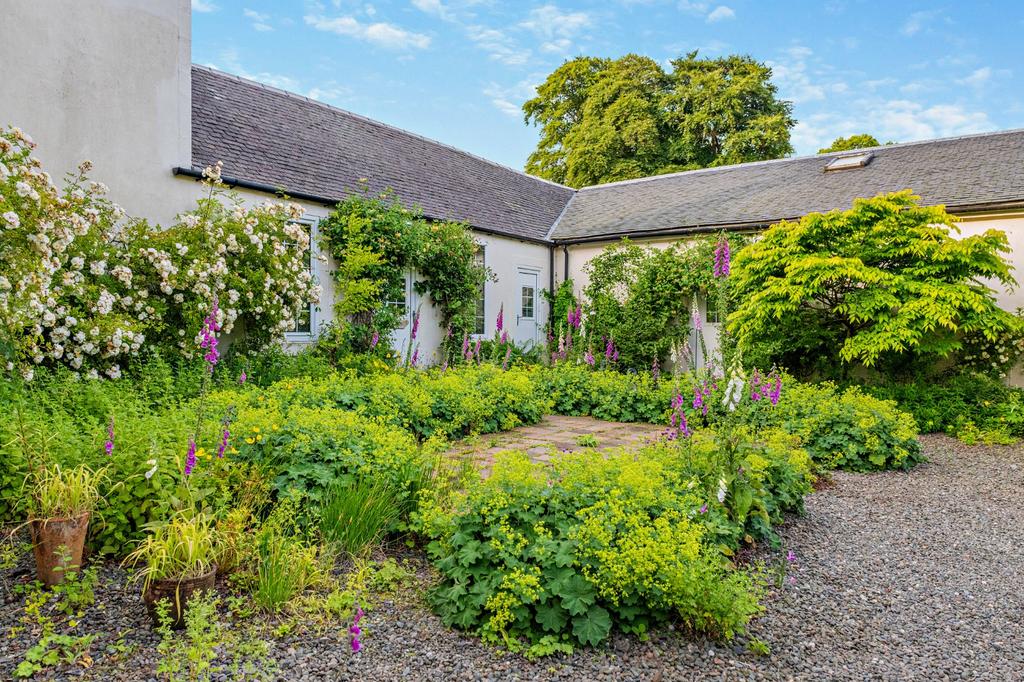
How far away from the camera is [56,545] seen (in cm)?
293

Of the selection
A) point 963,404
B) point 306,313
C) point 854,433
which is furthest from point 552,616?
point 963,404

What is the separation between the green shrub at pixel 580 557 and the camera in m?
2.72

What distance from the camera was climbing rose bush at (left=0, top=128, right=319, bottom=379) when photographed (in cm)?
507

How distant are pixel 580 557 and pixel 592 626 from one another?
298mm

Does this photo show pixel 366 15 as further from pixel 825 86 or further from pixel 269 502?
pixel 825 86

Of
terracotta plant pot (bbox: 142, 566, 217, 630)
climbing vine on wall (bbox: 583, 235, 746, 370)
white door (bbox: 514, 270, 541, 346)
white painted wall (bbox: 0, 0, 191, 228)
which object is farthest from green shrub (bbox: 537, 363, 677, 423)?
terracotta plant pot (bbox: 142, 566, 217, 630)

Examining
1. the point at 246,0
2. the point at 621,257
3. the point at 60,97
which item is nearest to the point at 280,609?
the point at 60,97

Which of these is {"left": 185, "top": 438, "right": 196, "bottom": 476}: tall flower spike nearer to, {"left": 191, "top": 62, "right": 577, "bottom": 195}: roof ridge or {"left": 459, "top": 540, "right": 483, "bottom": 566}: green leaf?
{"left": 459, "top": 540, "right": 483, "bottom": 566}: green leaf

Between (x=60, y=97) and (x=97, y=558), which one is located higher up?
(x=60, y=97)

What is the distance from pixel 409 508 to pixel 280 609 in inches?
44.3

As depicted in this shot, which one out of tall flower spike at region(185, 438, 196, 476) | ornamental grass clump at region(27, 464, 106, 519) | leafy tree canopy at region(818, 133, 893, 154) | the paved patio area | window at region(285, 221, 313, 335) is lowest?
the paved patio area

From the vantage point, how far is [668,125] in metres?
24.3

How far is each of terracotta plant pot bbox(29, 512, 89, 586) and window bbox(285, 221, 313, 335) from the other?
18.7 feet

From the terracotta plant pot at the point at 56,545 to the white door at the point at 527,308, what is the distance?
426 inches
